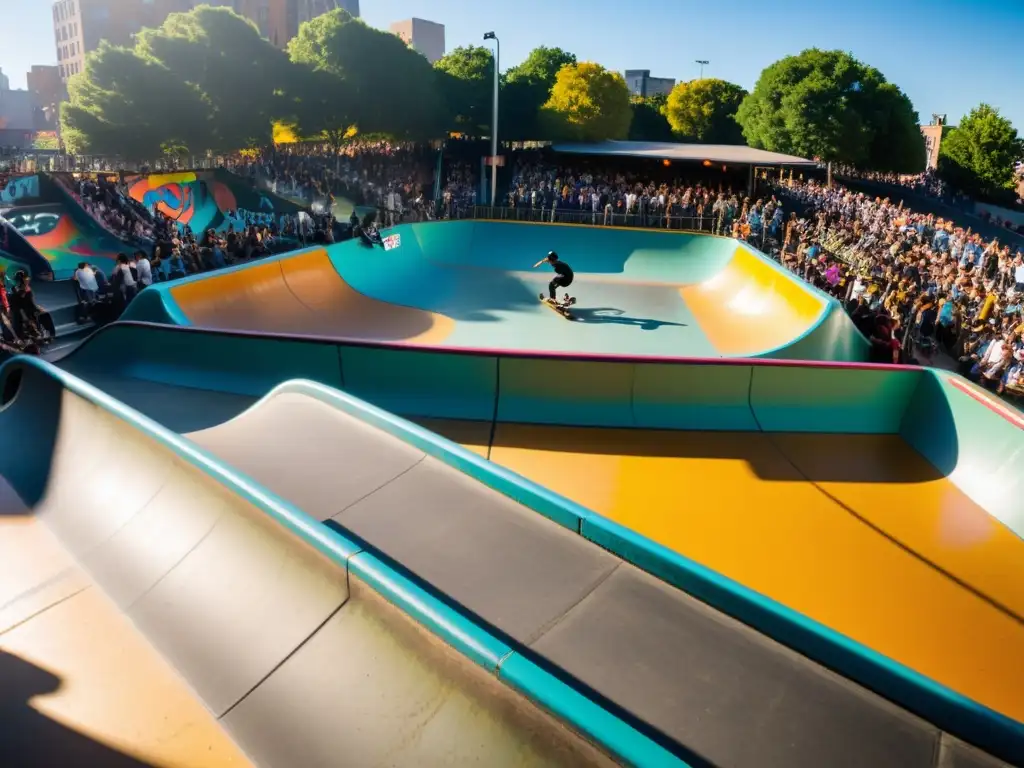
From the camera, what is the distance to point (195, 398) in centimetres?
913

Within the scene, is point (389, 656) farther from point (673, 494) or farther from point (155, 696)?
point (673, 494)

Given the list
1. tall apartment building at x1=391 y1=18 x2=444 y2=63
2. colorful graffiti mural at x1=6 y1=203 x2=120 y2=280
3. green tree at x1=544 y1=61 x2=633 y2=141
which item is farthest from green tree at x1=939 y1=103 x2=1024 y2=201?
tall apartment building at x1=391 y1=18 x2=444 y2=63

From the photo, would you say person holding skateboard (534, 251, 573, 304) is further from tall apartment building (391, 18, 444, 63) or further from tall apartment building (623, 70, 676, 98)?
tall apartment building (391, 18, 444, 63)

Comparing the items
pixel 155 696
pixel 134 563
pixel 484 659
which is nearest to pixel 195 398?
pixel 134 563

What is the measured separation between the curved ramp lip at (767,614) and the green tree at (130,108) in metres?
42.2

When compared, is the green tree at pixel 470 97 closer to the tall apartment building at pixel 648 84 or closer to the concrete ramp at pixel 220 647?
the concrete ramp at pixel 220 647

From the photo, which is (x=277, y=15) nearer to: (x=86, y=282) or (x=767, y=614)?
(x=86, y=282)

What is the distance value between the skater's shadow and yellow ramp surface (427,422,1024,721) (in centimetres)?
813

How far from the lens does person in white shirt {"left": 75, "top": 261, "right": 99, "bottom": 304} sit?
45.0 ft

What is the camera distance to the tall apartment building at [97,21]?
86.2 metres

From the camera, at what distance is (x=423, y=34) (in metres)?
151

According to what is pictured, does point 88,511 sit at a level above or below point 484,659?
below

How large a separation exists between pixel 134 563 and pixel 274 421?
2050mm

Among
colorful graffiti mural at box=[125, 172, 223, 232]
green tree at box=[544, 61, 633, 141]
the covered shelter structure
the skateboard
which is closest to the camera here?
the skateboard
